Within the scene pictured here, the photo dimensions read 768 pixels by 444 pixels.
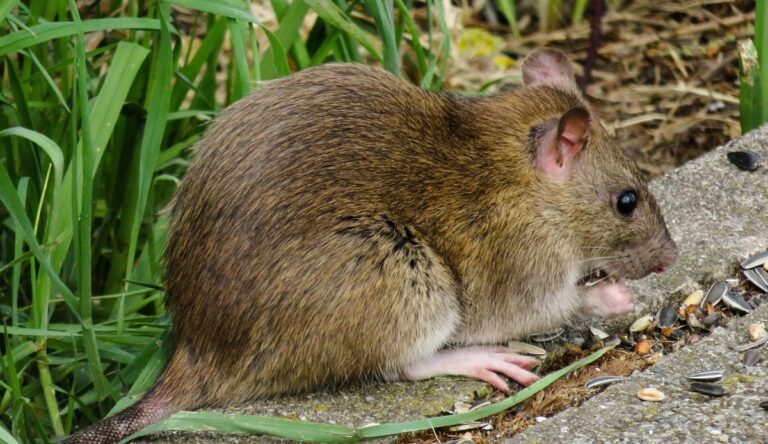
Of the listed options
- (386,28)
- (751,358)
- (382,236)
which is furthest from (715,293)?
(386,28)

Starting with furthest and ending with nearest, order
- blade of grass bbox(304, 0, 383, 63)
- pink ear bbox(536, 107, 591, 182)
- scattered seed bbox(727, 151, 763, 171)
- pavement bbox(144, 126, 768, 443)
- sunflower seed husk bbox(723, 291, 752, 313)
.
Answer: scattered seed bbox(727, 151, 763, 171), blade of grass bbox(304, 0, 383, 63), sunflower seed husk bbox(723, 291, 752, 313), pink ear bbox(536, 107, 591, 182), pavement bbox(144, 126, 768, 443)

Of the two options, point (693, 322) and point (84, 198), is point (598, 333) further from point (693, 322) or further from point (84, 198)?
point (84, 198)

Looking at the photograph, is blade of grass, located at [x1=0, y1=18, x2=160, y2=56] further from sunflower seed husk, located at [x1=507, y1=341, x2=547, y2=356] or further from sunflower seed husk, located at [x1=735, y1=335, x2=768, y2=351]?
sunflower seed husk, located at [x1=735, y1=335, x2=768, y2=351]

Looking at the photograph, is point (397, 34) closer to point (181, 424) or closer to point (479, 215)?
point (479, 215)

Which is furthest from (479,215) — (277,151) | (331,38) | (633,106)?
(633,106)

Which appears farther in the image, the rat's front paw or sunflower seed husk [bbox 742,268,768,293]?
sunflower seed husk [bbox 742,268,768,293]

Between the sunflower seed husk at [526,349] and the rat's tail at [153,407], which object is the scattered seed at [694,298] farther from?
the rat's tail at [153,407]

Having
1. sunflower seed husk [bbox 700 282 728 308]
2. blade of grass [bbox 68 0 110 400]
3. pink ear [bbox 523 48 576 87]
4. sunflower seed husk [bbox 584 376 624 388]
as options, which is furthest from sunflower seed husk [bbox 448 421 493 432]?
pink ear [bbox 523 48 576 87]
